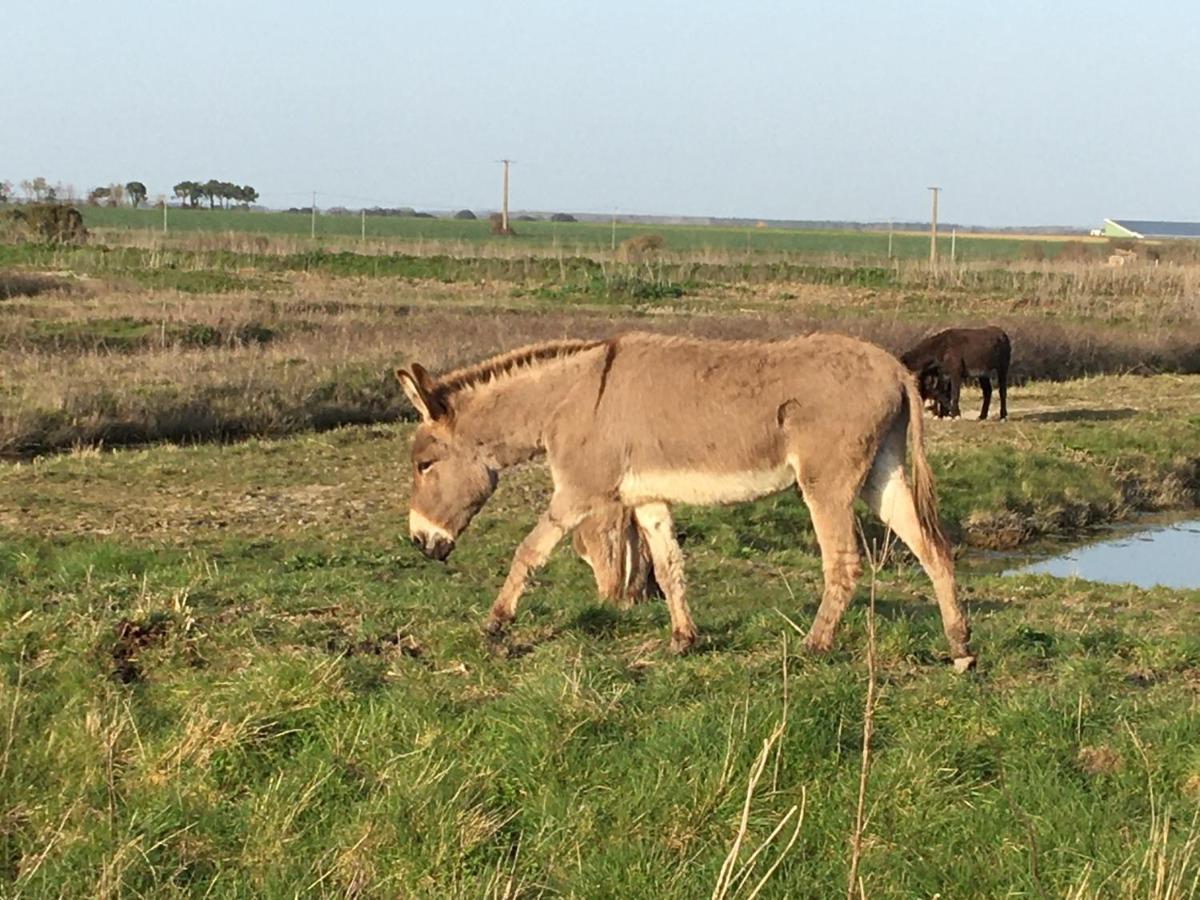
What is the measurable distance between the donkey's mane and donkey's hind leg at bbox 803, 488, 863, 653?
1636mm

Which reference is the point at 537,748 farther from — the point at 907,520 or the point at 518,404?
the point at 518,404

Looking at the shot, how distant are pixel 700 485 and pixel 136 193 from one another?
13266 cm

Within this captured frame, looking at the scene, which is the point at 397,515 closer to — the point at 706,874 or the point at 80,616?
the point at 80,616

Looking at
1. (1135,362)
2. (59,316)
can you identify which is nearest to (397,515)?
(59,316)

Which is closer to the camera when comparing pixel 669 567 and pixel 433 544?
pixel 669 567

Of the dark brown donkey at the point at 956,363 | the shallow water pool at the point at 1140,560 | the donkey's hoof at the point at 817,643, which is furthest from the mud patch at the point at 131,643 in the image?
the dark brown donkey at the point at 956,363

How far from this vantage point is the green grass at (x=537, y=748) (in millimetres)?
5465

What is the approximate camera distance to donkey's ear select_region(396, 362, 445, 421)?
8.47m

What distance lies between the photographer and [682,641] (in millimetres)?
7465

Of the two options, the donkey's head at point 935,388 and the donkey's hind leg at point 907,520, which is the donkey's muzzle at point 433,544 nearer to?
the donkey's hind leg at point 907,520

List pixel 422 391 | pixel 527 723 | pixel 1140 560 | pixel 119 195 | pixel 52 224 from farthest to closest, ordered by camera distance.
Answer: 1. pixel 119 195
2. pixel 52 224
3. pixel 1140 560
4. pixel 422 391
5. pixel 527 723

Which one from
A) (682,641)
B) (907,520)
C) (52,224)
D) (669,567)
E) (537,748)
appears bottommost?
(537,748)

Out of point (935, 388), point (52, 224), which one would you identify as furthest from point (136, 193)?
point (935, 388)

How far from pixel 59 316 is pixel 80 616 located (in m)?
22.4
